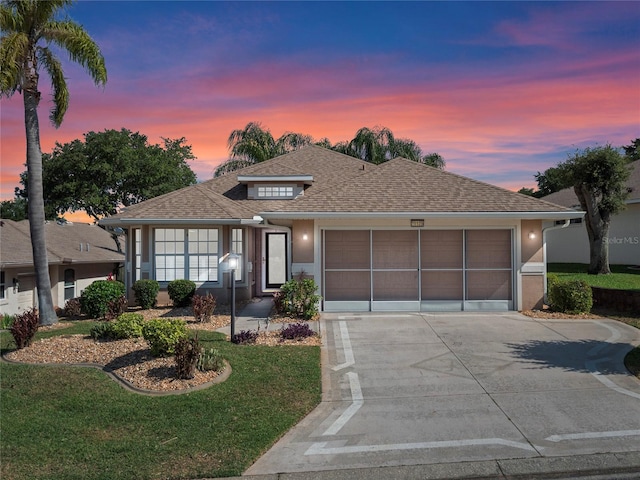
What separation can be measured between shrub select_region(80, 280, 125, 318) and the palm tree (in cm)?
97

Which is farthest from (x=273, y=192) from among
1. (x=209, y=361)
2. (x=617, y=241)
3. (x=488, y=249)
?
(x=617, y=241)

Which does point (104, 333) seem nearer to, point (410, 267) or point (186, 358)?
point (186, 358)

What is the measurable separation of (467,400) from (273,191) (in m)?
12.8

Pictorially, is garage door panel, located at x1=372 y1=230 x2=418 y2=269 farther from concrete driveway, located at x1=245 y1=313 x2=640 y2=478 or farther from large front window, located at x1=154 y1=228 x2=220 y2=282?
large front window, located at x1=154 y1=228 x2=220 y2=282

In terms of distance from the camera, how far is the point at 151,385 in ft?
23.3

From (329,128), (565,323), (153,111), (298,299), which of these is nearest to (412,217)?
(298,299)

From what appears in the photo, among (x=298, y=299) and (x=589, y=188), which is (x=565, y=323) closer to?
(x=298, y=299)

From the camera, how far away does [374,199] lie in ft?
43.5

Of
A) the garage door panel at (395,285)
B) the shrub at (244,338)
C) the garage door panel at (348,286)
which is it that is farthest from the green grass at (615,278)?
the shrub at (244,338)

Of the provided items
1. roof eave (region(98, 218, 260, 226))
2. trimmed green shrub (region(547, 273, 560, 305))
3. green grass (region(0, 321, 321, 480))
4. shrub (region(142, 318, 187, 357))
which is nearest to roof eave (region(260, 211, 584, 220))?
trimmed green shrub (region(547, 273, 560, 305))

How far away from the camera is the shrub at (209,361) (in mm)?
7516

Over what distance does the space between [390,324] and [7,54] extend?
12.1 meters

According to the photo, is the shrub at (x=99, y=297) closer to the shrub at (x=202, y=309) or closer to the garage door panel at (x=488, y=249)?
the shrub at (x=202, y=309)

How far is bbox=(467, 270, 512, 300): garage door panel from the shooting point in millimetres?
13156
